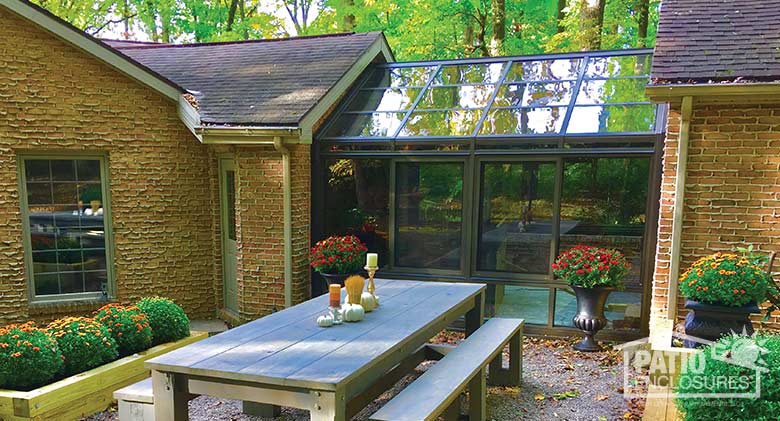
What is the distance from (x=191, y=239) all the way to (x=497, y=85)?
4.67m

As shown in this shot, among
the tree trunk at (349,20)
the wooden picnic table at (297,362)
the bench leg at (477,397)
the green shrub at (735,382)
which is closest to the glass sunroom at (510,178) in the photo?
the wooden picnic table at (297,362)

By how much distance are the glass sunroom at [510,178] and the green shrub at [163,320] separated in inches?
78.8

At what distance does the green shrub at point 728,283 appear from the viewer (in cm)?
412

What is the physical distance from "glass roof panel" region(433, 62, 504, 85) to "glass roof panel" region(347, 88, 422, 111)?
1.40 feet

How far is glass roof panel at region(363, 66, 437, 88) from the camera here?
757cm

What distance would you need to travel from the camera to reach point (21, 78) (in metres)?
6.02

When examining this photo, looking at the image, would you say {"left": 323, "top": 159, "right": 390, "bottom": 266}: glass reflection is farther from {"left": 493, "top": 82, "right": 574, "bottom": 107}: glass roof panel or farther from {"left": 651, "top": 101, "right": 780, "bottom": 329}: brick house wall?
{"left": 651, "top": 101, "right": 780, "bottom": 329}: brick house wall

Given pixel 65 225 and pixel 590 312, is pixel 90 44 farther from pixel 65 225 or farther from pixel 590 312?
pixel 590 312

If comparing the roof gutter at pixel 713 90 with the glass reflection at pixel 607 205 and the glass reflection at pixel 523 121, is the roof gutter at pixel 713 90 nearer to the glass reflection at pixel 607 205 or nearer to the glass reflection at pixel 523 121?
the glass reflection at pixel 607 205

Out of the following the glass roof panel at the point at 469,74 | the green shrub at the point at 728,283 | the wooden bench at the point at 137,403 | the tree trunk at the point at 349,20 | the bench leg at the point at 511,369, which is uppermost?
the tree trunk at the point at 349,20

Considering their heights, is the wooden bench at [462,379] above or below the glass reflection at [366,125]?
below

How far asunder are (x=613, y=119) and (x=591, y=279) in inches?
72.0

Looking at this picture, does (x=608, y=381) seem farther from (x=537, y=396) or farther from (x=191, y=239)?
(x=191, y=239)

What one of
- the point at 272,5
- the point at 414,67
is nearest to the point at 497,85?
the point at 414,67
